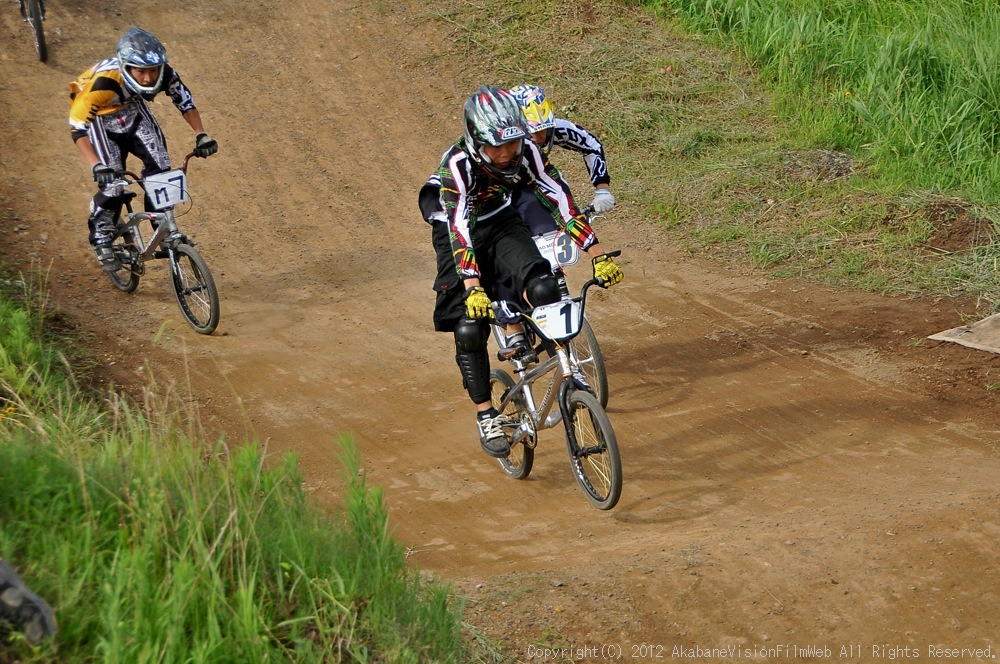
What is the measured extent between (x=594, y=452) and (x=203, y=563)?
238 centimetres

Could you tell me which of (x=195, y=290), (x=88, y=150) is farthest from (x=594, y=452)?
(x=88, y=150)

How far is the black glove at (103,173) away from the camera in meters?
7.17

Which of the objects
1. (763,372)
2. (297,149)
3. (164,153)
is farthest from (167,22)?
(763,372)

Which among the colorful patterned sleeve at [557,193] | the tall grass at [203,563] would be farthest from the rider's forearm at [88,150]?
the tall grass at [203,563]

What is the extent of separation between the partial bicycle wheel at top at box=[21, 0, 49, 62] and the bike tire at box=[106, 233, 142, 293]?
4.81 m

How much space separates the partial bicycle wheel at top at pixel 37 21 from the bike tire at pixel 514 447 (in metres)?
8.82

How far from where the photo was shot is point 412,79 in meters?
12.4

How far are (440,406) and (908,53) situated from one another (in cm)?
699

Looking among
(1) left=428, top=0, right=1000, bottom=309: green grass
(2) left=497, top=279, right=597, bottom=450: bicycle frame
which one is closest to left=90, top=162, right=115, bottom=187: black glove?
(2) left=497, top=279, right=597, bottom=450: bicycle frame

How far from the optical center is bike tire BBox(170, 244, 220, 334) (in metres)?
7.30

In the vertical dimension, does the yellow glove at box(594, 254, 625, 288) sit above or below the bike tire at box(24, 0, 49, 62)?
below

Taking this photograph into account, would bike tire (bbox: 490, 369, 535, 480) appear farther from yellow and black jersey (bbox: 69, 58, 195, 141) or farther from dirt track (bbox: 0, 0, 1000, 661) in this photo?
yellow and black jersey (bbox: 69, 58, 195, 141)

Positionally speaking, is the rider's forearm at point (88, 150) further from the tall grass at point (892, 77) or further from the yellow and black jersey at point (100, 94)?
the tall grass at point (892, 77)

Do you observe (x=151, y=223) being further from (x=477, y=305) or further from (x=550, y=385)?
(x=550, y=385)
